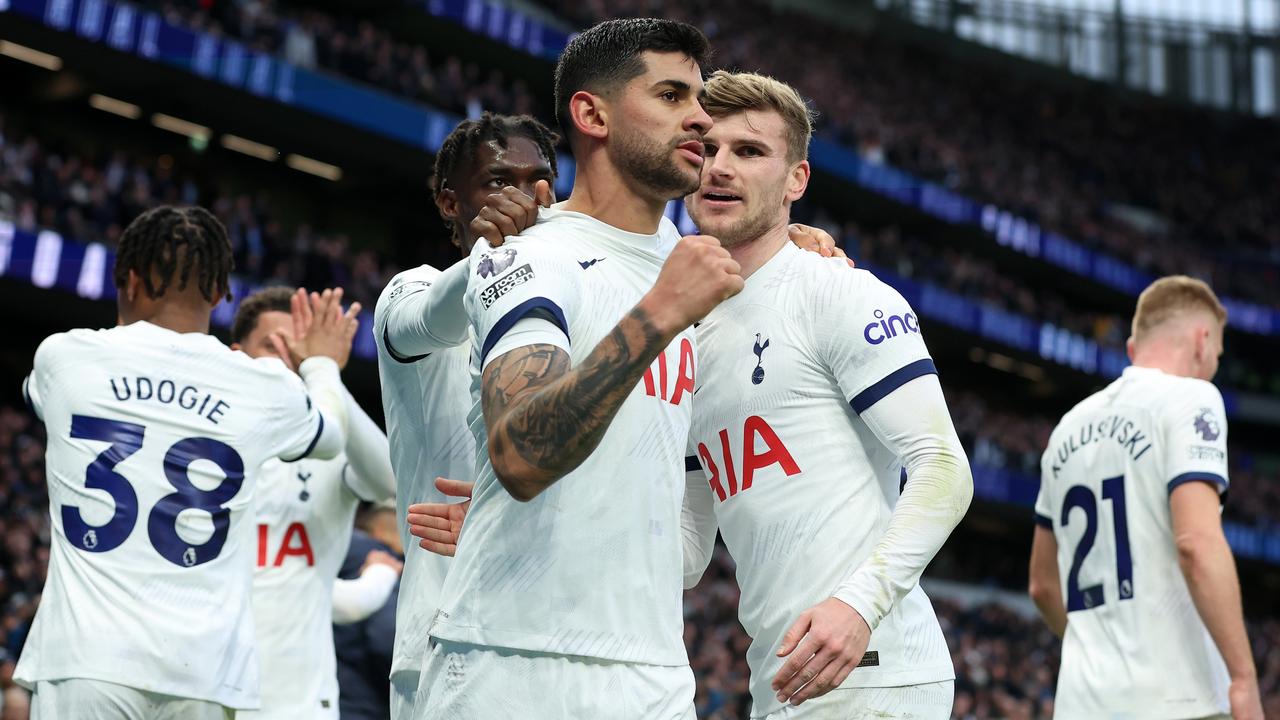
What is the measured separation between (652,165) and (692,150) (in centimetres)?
10

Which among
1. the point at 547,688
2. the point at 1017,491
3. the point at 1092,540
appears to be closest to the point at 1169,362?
the point at 1092,540

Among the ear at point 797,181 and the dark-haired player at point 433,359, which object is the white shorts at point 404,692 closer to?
the dark-haired player at point 433,359

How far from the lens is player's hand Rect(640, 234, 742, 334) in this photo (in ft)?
8.63

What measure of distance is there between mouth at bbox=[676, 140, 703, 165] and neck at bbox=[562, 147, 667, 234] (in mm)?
139

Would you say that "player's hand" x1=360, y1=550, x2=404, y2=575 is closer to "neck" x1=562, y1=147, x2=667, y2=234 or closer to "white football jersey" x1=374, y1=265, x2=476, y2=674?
"white football jersey" x1=374, y1=265, x2=476, y2=674

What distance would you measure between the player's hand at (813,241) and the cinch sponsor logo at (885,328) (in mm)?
548

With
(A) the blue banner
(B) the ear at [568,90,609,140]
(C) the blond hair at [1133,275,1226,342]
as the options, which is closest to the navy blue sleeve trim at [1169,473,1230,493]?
(C) the blond hair at [1133,275,1226,342]

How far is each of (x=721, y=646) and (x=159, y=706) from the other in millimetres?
18110

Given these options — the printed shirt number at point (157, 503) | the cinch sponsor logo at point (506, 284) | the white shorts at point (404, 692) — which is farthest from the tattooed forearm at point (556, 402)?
the printed shirt number at point (157, 503)

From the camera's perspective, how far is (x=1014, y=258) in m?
45.3

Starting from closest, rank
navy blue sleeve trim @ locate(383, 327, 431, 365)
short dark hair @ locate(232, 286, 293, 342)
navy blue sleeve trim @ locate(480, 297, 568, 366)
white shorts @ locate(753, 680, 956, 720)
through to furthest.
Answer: navy blue sleeve trim @ locate(480, 297, 568, 366) → white shorts @ locate(753, 680, 956, 720) → navy blue sleeve trim @ locate(383, 327, 431, 365) → short dark hair @ locate(232, 286, 293, 342)

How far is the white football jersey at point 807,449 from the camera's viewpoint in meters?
3.47

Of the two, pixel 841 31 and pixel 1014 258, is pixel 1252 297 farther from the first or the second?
pixel 841 31

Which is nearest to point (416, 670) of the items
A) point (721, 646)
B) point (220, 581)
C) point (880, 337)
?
point (220, 581)
